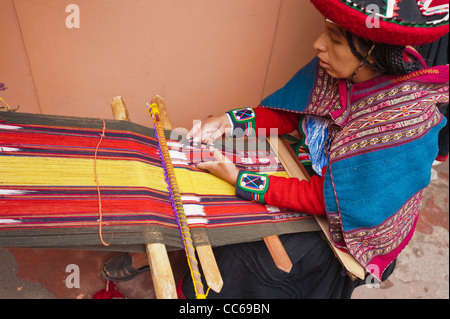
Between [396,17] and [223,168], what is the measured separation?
861 mm

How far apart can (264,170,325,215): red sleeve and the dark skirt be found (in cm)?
15

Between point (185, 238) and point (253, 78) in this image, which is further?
point (253, 78)

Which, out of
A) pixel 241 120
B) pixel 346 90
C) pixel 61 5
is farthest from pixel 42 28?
pixel 346 90

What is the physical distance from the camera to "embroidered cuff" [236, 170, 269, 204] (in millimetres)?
1562

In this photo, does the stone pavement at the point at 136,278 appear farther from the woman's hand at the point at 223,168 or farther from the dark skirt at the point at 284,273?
the woman's hand at the point at 223,168

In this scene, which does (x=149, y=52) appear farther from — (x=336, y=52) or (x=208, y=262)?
(x=208, y=262)

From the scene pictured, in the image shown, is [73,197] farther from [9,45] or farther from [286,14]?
[286,14]

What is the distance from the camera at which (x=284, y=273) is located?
1615 mm

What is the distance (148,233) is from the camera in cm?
123

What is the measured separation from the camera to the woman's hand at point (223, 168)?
161cm

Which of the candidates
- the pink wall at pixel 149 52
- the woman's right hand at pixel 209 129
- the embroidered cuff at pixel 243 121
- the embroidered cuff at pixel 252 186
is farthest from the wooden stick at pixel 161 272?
the pink wall at pixel 149 52

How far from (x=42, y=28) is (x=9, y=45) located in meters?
0.20

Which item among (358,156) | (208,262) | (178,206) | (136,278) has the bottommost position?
(136,278)

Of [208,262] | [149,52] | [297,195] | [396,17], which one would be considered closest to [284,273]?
[297,195]
